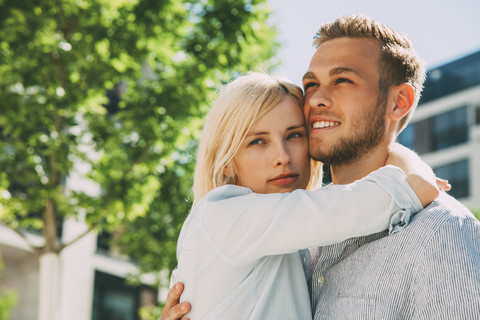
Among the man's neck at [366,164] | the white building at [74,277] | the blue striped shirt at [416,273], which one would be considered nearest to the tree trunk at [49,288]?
the man's neck at [366,164]

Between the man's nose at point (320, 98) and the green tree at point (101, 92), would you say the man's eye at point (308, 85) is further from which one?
the green tree at point (101, 92)

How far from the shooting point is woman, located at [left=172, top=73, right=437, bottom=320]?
2.30 m

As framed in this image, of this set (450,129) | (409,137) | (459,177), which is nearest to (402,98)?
(459,177)

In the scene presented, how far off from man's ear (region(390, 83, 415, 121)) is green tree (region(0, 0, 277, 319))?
4792mm

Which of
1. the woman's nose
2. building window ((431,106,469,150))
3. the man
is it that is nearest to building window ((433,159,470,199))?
building window ((431,106,469,150))

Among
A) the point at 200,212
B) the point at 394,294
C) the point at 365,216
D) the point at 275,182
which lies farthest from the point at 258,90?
the point at 394,294

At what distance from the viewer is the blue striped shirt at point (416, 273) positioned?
6.69 feet

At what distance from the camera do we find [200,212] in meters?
2.66

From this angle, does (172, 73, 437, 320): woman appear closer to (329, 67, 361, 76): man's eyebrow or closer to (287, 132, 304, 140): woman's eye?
(287, 132, 304, 140): woman's eye

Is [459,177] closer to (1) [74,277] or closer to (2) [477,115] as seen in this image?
(2) [477,115]

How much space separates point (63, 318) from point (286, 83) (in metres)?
14.9

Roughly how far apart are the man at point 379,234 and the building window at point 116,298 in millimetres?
16388

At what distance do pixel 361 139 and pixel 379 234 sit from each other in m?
0.56

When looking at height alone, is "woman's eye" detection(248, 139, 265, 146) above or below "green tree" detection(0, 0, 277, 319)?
below
